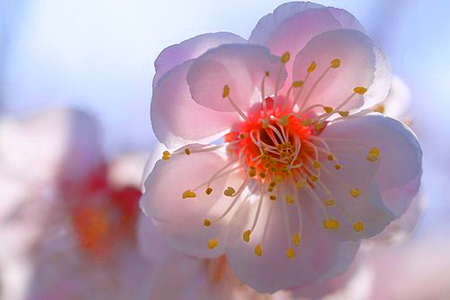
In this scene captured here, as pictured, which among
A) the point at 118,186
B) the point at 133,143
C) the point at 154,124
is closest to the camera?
the point at 154,124

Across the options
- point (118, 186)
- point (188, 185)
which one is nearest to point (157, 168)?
point (188, 185)

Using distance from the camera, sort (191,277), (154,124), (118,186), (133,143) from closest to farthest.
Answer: (154,124), (191,277), (118,186), (133,143)

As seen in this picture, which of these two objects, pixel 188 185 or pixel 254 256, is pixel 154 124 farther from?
pixel 254 256

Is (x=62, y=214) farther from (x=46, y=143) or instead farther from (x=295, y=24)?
(x=295, y=24)

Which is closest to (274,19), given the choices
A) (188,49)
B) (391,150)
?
(188,49)

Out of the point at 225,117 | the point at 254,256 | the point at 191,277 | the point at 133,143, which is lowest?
the point at 133,143

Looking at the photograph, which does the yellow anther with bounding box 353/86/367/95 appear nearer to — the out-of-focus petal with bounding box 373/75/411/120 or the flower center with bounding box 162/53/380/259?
the flower center with bounding box 162/53/380/259
